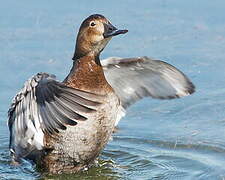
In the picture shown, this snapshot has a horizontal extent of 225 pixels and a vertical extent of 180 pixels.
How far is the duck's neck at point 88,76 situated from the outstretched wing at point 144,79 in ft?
1.53

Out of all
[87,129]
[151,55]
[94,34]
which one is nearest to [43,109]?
[87,129]

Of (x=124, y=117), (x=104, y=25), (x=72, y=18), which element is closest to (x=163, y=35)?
(x=72, y=18)

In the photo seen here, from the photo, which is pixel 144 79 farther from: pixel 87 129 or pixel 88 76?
pixel 87 129

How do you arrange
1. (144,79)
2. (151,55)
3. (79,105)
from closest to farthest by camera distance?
(79,105)
(144,79)
(151,55)

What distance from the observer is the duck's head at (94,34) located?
812cm

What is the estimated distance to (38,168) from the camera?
28.1ft

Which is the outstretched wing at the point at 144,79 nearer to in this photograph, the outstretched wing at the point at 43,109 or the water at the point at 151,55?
the water at the point at 151,55

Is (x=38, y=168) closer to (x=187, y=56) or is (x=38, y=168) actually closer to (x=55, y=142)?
(x=55, y=142)

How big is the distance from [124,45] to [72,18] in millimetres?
1076

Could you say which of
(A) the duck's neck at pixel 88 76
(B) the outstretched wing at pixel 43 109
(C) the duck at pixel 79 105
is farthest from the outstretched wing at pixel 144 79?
(B) the outstretched wing at pixel 43 109

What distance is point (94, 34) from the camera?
26.8 ft

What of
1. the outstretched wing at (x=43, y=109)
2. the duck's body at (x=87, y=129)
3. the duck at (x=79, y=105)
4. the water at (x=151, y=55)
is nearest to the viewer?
the outstretched wing at (x=43, y=109)

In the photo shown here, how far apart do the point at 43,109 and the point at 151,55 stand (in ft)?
11.7

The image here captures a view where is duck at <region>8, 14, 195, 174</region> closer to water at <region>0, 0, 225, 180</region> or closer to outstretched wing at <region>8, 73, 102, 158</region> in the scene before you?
outstretched wing at <region>8, 73, 102, 158</region>
